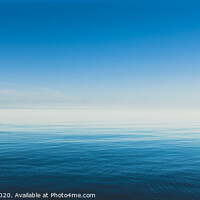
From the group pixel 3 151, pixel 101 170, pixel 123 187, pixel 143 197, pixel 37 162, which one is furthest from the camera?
pixel 3 151

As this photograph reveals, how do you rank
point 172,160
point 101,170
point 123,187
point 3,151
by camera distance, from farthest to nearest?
point 3,151 < point 172,160 < point 101,170 < point 123,187

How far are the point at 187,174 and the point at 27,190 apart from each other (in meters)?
14.0

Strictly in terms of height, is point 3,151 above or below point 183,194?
above

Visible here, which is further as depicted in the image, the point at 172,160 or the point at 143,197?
the point at 172,160

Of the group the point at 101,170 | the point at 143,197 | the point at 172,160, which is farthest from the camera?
the point at 172,160

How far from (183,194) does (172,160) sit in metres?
8.79

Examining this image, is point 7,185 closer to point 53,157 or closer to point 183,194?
point 53,157

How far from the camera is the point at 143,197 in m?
12.3

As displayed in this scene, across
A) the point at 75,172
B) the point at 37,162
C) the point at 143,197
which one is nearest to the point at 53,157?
the point at 37,162

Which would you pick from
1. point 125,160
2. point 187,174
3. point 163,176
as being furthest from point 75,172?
point 187,174

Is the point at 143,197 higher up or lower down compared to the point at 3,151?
lower down

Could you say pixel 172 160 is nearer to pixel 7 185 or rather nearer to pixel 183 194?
pixel 183 194

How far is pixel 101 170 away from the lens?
1719 centimetres

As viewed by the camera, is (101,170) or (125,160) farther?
(125,160)
